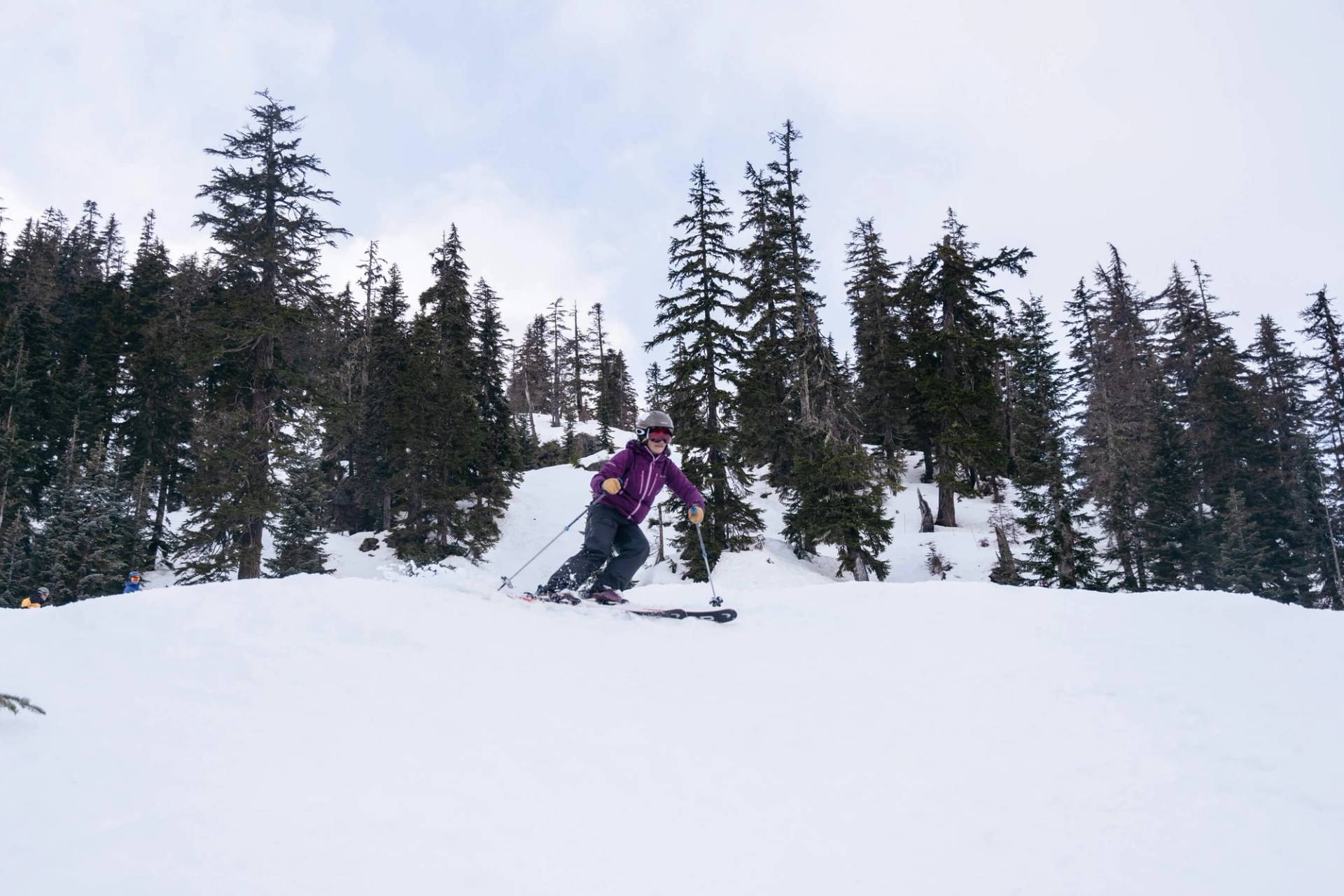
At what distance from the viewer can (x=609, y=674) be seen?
17.0 feet

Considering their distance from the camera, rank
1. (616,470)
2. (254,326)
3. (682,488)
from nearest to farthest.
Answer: (616,470) → (682,488) → (254,326)

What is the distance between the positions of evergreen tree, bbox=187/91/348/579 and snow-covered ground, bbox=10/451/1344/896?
16.1 m

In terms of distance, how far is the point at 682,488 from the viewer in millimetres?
7906

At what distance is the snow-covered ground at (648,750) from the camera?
2.71 m

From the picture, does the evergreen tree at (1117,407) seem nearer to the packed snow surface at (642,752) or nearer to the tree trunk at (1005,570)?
the tree trunk at (1005,570)

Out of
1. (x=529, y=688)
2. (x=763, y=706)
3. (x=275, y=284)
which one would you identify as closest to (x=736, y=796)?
(x=763, y=706)

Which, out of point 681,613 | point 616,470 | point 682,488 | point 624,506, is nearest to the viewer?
point 681,613

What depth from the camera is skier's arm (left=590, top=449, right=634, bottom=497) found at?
743 cm

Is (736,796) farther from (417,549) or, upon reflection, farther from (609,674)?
(417,549)

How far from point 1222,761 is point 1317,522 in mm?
39601

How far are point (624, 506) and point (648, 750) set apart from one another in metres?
3.85

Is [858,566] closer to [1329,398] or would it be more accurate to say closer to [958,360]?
[958,360]

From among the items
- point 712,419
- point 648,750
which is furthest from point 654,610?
point 712,419

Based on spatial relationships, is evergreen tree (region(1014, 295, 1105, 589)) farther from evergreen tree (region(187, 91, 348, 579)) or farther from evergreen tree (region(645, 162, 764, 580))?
evergreen tree (region(187, 91, 348, 579))
